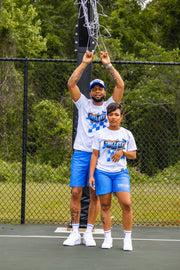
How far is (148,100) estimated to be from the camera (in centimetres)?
1238

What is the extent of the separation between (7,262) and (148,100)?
879cm

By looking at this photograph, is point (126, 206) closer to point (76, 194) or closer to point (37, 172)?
point (76, 194)

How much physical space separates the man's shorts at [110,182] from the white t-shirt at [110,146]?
5 centimetres

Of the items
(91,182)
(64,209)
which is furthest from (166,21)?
(91,182)

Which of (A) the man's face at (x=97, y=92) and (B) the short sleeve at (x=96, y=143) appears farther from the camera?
(A) the man's face at (x=97, y=92)

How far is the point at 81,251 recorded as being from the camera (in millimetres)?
4691

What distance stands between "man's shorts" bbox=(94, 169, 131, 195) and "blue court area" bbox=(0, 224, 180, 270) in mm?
662

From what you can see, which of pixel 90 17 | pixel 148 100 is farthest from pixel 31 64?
pixel 90 17

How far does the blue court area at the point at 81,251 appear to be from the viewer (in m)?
4.18

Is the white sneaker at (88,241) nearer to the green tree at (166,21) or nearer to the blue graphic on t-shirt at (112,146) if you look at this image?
the blue graphic on t-shirt at (112,146)

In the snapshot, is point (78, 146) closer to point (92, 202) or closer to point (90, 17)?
point (92, 202)

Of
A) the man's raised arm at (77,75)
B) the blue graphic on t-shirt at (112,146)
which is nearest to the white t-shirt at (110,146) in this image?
the blue graphic on t-shirt at (112,146)

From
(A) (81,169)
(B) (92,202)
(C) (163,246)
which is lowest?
(C) (163,246)

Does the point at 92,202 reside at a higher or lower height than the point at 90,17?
lower
